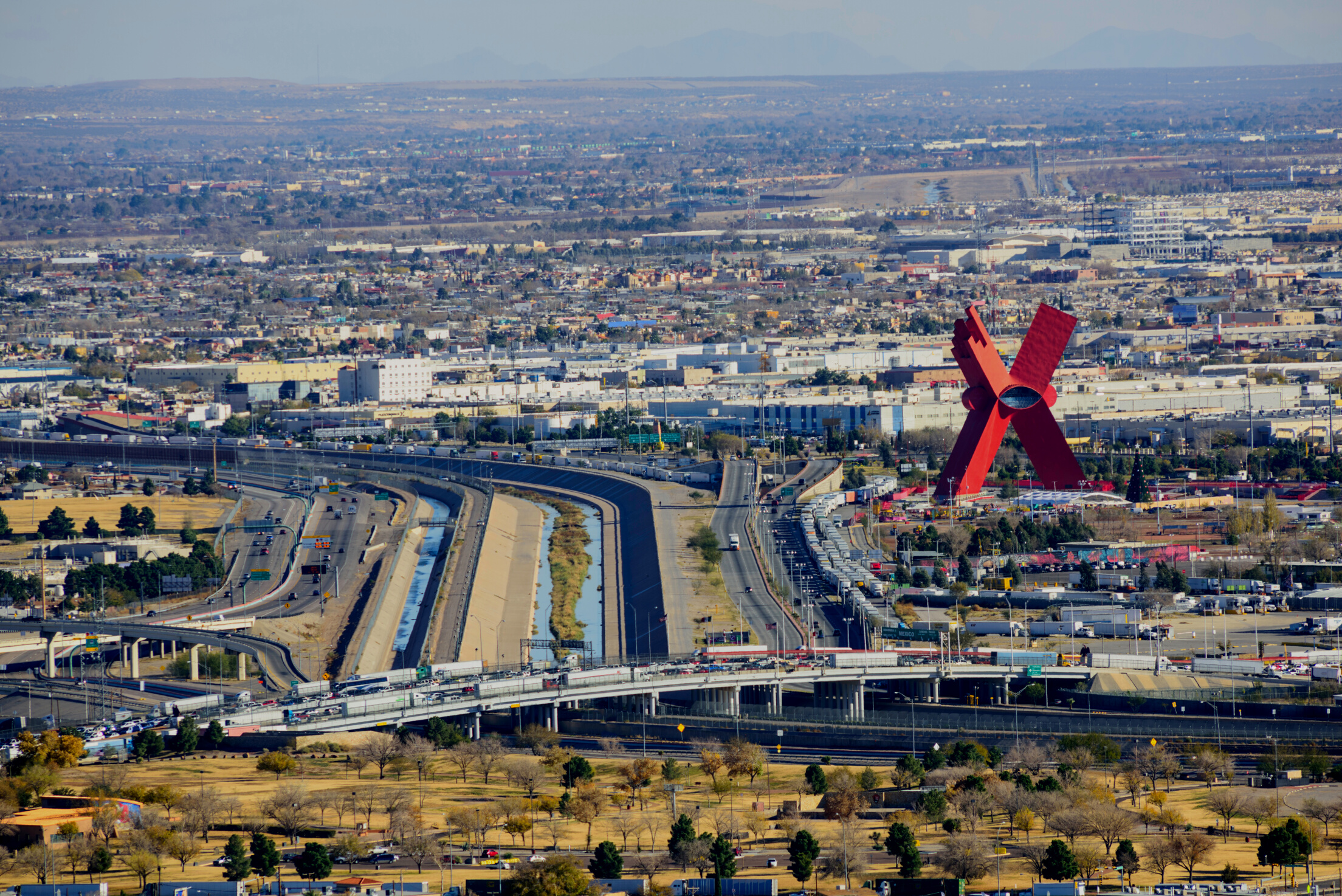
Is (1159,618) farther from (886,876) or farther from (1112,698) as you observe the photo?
(886,876)

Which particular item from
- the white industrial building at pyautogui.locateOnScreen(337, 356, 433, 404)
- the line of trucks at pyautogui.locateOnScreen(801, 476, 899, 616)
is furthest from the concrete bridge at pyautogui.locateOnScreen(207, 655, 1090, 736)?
the white industrial building at pyautogui.locateOnScreen(337, 356, 433, 404)

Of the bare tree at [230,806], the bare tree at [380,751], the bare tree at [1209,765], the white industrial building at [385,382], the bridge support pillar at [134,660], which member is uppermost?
the white industrial building at [385,382]

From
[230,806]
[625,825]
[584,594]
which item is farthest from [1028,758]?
[584,594]

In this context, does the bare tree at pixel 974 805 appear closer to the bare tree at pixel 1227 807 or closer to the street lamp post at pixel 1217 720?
the bare tree at pixel 1227 807

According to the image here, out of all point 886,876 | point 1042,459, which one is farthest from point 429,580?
point 886,876

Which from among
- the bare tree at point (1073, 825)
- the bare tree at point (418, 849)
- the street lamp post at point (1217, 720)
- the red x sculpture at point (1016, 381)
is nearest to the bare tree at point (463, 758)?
the bare tree at point (418, 849)

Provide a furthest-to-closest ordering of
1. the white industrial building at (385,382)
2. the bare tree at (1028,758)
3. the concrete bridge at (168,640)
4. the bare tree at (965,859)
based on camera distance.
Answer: the white industrial building at (385,382), the concrete bridge at (168,640), the bare tree at (1028,758), the bare tree at (965,859)

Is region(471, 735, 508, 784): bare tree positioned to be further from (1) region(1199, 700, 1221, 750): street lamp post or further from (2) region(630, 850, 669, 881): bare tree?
(1) region(1199, 700, 1221, 750): street lamp post

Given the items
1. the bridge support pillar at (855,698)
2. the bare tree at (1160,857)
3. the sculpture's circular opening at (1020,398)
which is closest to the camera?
the bare tree at (1160,857)
